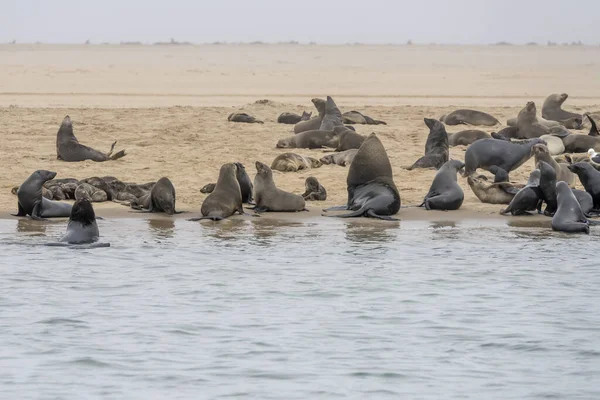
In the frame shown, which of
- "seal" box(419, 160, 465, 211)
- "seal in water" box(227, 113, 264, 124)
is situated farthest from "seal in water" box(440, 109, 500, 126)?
"seal" box(419, 160, 465, 211)

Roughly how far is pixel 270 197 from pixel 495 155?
2819 millimetres

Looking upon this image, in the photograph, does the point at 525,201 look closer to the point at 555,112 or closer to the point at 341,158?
the point at 341,158

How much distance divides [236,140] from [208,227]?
5.17 m

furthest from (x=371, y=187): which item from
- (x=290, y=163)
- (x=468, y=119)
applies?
(x=468, y=119)

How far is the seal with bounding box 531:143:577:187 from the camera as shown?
1197 cm

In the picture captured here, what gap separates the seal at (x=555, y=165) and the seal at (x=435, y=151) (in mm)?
1354

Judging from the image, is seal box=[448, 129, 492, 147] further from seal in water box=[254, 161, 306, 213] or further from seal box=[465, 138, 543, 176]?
seal in water box=[254, 161, 306, 213]

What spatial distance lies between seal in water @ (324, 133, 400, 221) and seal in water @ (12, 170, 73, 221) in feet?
8.87

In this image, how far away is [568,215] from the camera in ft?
33.7

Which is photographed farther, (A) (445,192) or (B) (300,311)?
(A) (445,192)

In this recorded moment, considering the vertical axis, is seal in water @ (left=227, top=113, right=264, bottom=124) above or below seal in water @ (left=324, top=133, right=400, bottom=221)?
above

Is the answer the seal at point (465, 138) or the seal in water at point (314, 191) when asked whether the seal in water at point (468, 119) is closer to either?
the seal at point (465, 138)

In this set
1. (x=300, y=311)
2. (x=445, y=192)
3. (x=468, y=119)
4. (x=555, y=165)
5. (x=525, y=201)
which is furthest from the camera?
(x=468, y=119)

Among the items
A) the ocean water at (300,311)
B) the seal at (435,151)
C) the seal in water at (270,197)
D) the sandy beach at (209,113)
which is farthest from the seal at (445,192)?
the seal at (435,151)
